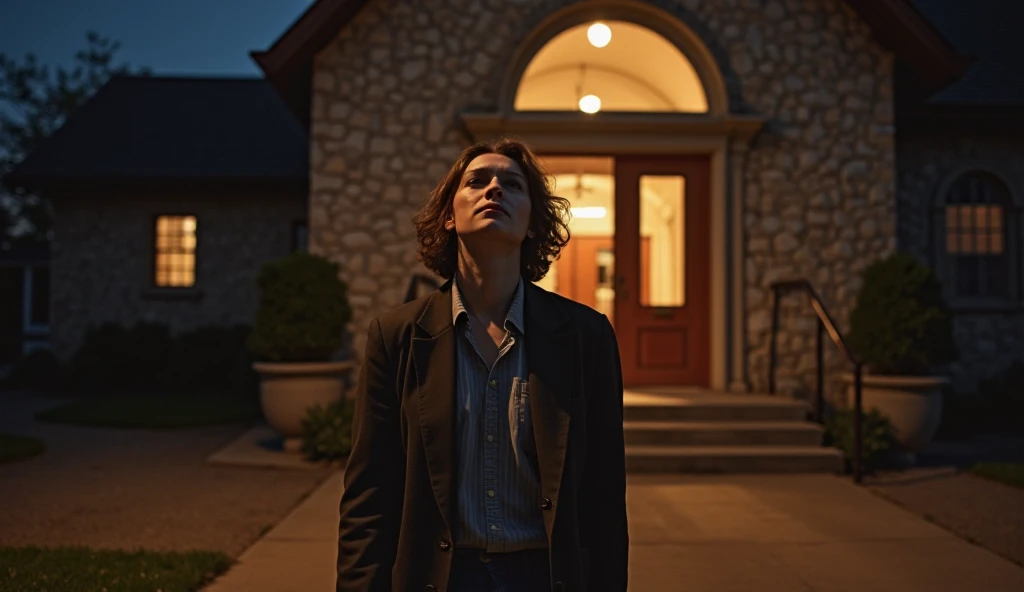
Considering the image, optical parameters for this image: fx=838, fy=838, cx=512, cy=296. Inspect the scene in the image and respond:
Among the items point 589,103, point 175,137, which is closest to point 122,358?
point 175,137

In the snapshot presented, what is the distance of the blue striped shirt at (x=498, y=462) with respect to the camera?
194 centimetres

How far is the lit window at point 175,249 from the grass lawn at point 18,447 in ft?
22.5

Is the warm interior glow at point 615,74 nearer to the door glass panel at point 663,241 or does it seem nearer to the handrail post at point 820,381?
the door glass panel at point 663,241

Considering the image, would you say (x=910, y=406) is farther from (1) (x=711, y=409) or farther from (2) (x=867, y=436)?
(1) (x=711, y=409)

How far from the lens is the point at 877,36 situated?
8977mm

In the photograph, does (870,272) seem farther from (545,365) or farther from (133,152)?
(133,152)

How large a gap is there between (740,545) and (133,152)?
14564 millimetres

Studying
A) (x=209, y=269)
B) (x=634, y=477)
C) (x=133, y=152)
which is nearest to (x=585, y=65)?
(x=634, y=477)

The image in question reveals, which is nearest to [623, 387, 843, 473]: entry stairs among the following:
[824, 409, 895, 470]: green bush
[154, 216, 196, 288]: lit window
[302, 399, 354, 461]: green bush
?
[824, 409, 895, 470]: green bush

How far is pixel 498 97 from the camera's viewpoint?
8789mm

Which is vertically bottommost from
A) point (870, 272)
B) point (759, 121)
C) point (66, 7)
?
point (870, 272)

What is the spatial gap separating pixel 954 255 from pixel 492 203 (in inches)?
436

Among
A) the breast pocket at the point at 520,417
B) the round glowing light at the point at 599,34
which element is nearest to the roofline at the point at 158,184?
the round glowing light at the point at 599,34

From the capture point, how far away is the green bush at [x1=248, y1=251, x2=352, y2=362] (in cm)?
767
